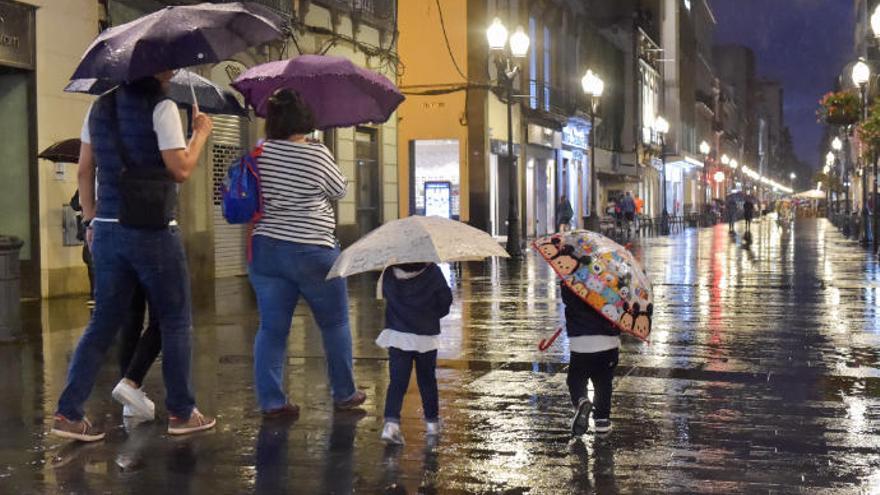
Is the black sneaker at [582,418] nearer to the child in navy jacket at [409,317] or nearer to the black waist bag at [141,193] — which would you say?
the child in navy jacket at [409,317]

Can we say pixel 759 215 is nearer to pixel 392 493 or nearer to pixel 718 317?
pixel 718 317

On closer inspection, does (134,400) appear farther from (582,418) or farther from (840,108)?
(840,108)

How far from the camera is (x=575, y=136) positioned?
50.0 meters

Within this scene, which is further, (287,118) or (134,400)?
(134,400)

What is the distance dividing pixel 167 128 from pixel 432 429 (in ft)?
7.09

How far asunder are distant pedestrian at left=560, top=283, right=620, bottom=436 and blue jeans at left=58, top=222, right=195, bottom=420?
2.11m

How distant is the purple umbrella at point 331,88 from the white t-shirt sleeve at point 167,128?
7.97 feet

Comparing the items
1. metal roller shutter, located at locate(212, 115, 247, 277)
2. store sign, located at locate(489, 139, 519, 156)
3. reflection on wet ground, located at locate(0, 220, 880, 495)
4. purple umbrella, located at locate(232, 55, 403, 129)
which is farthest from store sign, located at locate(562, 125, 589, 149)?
purple umbrella, located at locate(232, 55, 403, 129)

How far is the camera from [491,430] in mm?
6922

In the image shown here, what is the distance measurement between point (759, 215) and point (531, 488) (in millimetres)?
84994

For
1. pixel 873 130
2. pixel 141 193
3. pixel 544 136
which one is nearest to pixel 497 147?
pixel 544 136

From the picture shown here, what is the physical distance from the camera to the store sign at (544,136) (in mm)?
41075

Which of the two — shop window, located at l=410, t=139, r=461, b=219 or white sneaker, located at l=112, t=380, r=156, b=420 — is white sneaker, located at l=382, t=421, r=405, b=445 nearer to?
white sneaker, located at l=112, t=380, r=156, b=420

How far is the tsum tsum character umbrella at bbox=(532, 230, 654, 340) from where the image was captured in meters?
6.51
